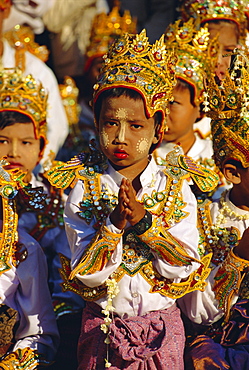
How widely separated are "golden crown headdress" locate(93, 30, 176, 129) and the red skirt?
1.03 metres

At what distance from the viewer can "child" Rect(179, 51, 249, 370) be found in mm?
4047

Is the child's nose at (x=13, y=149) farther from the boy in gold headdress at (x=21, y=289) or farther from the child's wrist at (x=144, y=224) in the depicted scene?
the child's wrist at (x=144, y=224)

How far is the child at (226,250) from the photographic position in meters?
4.05

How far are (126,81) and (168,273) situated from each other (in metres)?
0.97

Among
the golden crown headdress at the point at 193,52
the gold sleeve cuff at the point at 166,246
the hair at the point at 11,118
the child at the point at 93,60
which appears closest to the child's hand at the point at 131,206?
the gold sleeve cuff at the point at 166,246

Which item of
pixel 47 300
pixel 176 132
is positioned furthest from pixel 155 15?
pixel 47 300

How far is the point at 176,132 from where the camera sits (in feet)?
16.7

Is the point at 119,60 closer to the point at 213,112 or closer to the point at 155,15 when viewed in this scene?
the point at 213,112

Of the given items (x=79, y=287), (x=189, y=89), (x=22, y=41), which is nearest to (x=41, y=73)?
(x=22, y=41)

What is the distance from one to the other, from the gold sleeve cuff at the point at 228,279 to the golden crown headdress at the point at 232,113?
1.73ft

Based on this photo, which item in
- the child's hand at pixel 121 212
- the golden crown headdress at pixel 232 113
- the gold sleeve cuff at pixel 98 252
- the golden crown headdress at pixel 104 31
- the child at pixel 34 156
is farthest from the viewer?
the golden crown headdress at pixel 104 31

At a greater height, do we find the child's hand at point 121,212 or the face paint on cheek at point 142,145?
the face paint on cheek at point 142,145

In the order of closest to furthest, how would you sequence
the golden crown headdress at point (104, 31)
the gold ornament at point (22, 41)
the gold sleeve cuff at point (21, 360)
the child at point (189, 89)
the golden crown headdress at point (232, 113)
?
the gold sleeve cuff at point (21, 360) → the golden crown headdress at point (232, 113) → the child at point (189, 89) → the gold ornament at point (22, 41) → the golden crown headdress at point (104, 31)

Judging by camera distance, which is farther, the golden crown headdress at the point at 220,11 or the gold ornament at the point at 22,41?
the gold ornament at the point at 22,41
